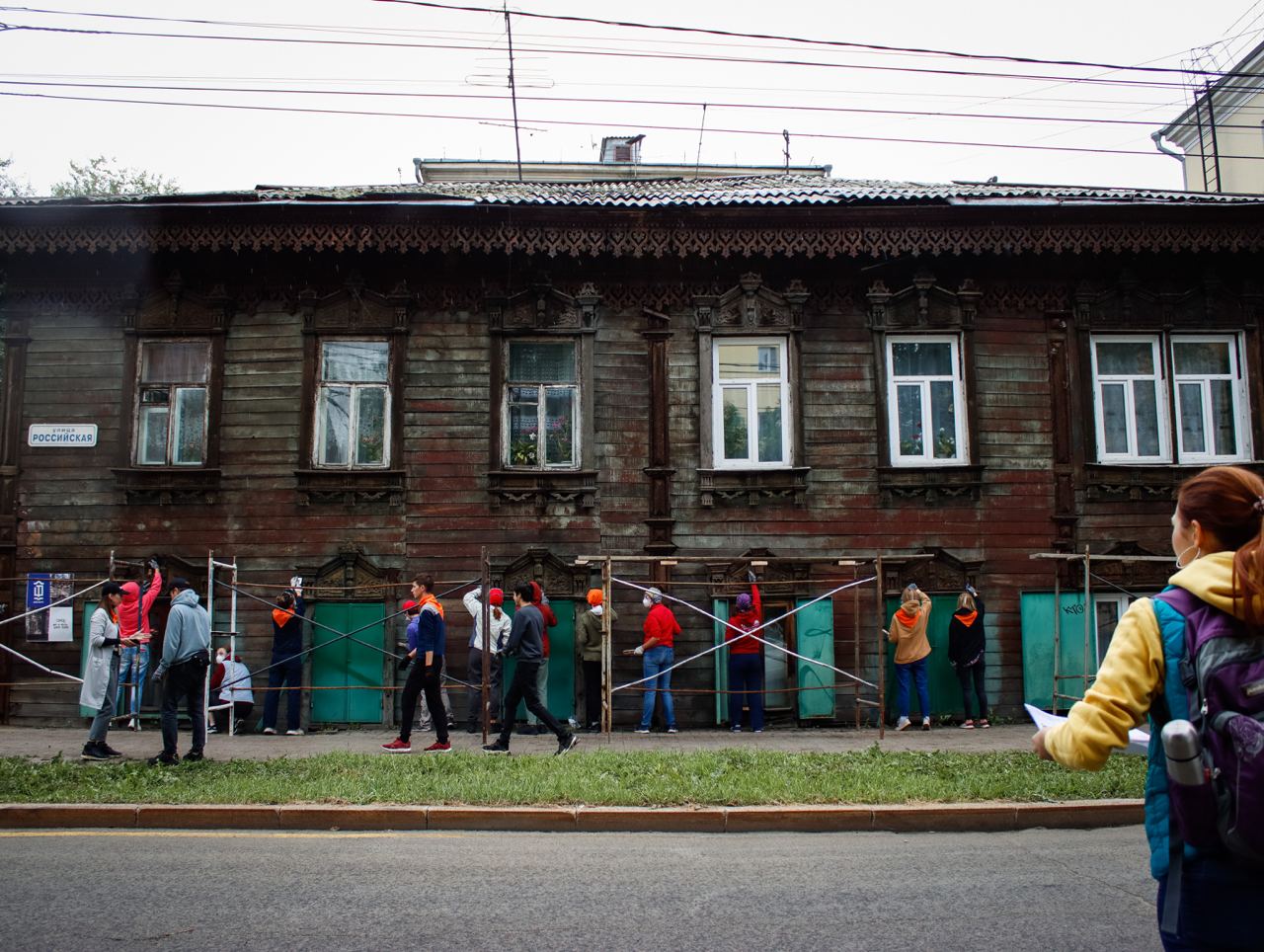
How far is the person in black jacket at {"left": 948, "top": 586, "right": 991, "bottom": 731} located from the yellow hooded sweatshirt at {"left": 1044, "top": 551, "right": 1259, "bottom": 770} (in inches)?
468

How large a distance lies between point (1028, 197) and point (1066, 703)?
24.1ft

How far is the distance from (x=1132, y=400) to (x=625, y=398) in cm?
757

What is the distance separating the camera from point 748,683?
13.8 metres

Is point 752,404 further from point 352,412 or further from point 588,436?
point 352,412

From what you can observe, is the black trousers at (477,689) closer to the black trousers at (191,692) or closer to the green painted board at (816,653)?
the black trousers at (191,692)

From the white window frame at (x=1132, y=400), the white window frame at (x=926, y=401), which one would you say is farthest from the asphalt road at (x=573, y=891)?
the white window frame at (x=1132, y=400)

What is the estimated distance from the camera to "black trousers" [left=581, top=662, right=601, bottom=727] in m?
13.8

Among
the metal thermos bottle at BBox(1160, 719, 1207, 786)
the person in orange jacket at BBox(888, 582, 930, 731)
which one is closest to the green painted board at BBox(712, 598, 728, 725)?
the person in orange jacket at BBox(888, 582, 930, 731)

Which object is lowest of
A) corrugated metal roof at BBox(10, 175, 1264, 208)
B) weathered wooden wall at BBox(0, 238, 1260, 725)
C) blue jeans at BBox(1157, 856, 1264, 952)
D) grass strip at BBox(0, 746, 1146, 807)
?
grass strip at BBox(0, 746, 1146, 807)

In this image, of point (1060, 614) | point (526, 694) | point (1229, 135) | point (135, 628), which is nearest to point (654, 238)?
point (526, 694)

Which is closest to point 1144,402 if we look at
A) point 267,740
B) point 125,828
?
point 267,740

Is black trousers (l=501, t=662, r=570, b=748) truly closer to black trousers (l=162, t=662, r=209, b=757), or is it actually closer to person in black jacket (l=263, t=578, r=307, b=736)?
black trousers (l=162, t=662, r=209, b=757)

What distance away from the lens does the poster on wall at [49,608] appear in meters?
14.5

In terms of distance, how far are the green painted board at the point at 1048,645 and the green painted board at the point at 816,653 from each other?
2788 millimetres
